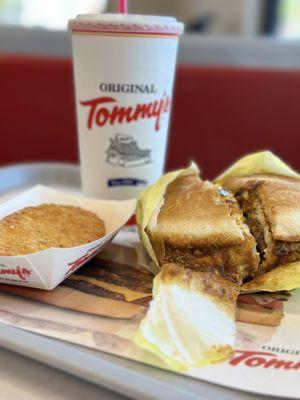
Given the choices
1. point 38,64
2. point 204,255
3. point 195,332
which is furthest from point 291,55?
point 195,332

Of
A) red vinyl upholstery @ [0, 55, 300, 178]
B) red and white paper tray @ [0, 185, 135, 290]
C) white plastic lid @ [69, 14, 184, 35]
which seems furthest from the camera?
red vinyl upholstery @ [0, 55, 300, 178]

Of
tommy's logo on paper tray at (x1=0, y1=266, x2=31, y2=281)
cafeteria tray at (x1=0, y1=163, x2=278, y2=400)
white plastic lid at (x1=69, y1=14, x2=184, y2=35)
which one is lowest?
cafeteria tray at (x1=0, y1=163, x2=278, y2=400)

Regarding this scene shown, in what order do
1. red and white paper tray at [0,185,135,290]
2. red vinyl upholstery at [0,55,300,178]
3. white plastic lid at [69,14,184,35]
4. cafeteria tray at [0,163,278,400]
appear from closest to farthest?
cafeteria tray at [0,163,278,400], red and white paper tray at [0,185,135,290], white plastic lid at [69,14,184,35], red vinyl upholstery at [0,55,300,178]

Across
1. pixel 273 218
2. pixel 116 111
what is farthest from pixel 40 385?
pixel 116 111

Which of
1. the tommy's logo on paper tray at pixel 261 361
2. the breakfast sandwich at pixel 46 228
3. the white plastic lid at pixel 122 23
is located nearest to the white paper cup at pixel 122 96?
the white plastic lid at pixel 122 23

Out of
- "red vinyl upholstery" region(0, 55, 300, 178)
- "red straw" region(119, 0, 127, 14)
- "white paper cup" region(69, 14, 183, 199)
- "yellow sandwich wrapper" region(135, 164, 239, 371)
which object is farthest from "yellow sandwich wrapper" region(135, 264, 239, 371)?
"red vinyl upholstery" region(0, 55, 300, 178)

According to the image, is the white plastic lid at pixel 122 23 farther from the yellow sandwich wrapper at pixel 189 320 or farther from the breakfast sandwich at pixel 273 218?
the yellow sandwich wrapper at pixel 189 320

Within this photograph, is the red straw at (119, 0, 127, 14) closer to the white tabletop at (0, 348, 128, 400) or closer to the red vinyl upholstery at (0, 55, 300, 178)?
the white tabletop at (0, 348, 128, 400)

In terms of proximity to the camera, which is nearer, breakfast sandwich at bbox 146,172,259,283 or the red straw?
breakfast sandwich at bbox 146,172,259,283
